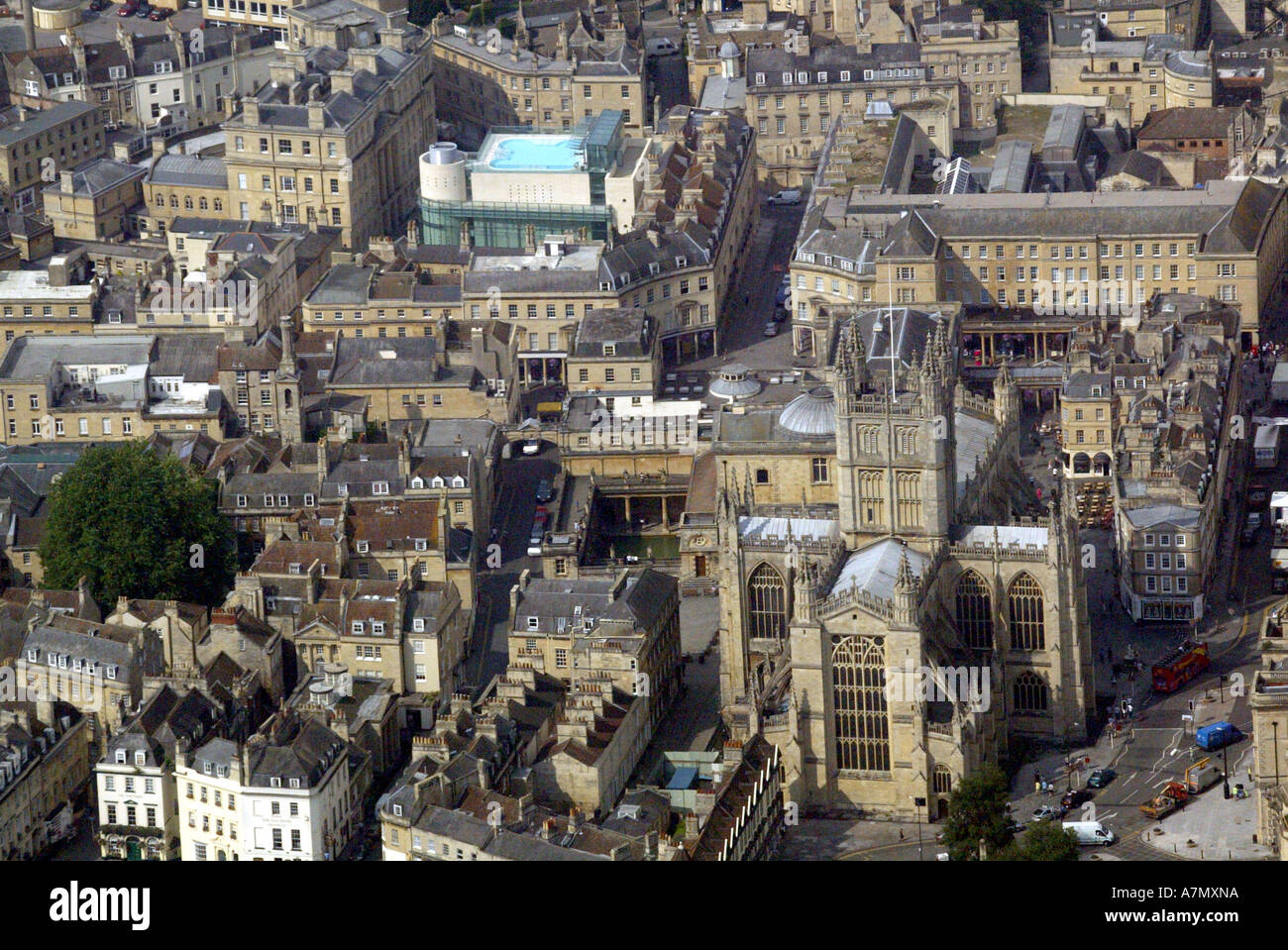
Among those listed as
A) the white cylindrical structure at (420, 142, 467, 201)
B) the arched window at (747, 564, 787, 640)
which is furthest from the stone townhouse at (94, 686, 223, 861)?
the white cylindrical structure at (420, 142, 467, 201)

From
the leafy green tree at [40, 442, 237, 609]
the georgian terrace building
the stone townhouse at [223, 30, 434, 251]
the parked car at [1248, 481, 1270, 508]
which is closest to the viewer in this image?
the leafy green tree at [40, 442, 237, 609]

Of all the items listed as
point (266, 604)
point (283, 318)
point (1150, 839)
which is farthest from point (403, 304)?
point (1150, 839)

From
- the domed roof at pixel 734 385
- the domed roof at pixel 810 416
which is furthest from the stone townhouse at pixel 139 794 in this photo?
the domed roof at pixel 734 385

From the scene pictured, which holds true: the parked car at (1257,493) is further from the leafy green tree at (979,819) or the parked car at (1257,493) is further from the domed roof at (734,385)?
the leafy green tree at (979,819)

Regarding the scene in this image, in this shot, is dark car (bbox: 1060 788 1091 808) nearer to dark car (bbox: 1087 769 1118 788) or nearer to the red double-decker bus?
dark car (bbox: 1087 769 1118 788)

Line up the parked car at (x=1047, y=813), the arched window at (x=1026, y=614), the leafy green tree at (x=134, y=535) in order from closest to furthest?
the parked car at (x=1047, y=813), the arched window at (x=1026, y=614), the leafy green tree at (x=134, y=535)

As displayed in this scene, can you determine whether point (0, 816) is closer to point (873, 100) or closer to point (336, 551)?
point (336, 551)
